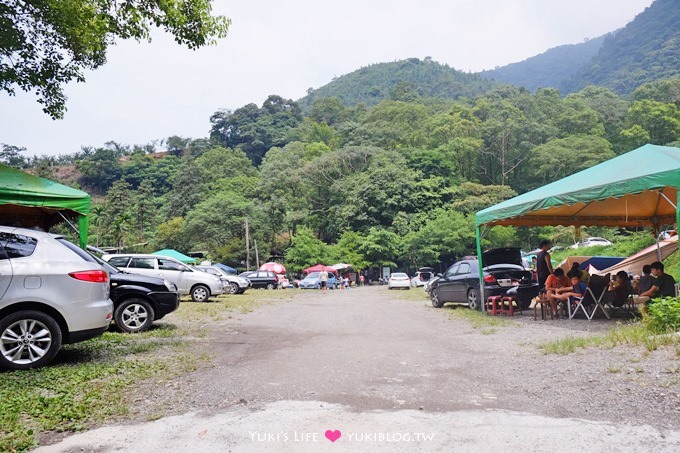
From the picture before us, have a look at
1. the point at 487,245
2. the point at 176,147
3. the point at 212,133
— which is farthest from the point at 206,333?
the point at 176,147

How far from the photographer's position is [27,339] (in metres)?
5.54

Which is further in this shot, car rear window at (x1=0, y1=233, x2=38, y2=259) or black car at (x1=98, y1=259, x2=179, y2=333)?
black car at (x1=98, y1=259, x2=179, y2=333)

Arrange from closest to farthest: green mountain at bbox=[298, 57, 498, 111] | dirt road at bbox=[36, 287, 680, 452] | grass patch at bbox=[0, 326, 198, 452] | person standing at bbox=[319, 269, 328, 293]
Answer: dirt road at bbox=[36, 287, 680, 452] → grass patch at bbox=[0, 326, 198, 452] → person standing at bbox=[319, 269, 328, 293] → green mountain at bbox=[298, 57, 498, 111]

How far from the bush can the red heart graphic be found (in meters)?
5.45

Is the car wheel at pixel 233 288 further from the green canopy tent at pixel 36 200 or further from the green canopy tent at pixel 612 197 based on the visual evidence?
the green canopy tent at pixel 612 197

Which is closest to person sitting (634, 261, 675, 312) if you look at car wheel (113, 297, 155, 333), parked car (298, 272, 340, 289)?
car wheel (113, 297, 155, 333)

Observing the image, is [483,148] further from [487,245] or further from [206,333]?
[206,333]

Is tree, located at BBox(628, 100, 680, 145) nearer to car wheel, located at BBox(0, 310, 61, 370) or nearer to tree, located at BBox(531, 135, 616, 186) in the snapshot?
tree, located at BBox(531, 135, 616, 186)

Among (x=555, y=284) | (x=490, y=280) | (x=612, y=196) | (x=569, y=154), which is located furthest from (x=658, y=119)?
(x=612, y=196)

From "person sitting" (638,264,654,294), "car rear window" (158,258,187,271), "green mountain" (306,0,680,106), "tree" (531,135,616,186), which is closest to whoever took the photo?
"person sitting" (638,264,654,294)

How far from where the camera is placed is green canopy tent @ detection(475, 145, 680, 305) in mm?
8242

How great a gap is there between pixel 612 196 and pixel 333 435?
7.58 m

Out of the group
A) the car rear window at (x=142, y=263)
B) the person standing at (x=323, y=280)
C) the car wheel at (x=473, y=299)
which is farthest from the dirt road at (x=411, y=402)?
the person standing at (x=323, y=280)

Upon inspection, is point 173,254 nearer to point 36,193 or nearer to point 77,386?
point 36,193
